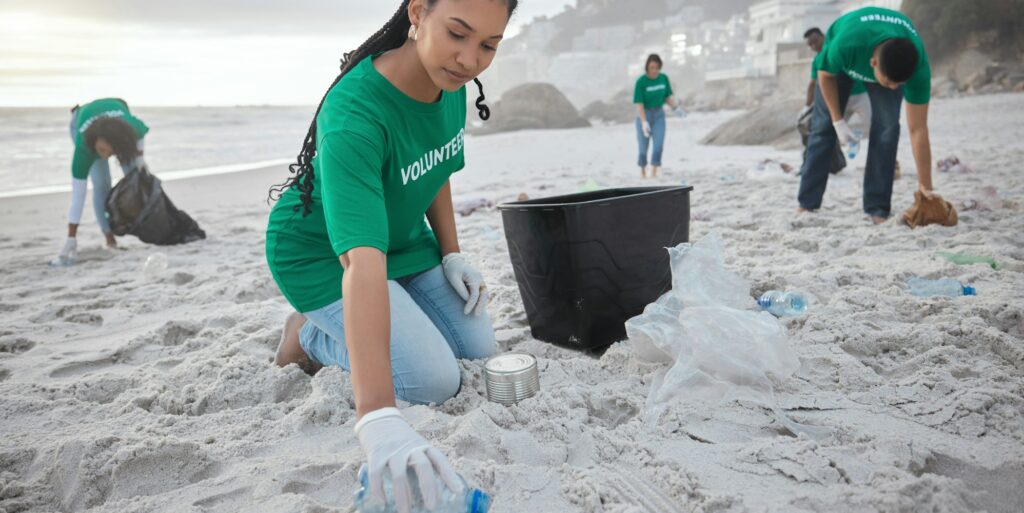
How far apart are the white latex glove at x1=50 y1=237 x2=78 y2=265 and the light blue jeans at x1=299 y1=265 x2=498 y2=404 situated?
3.01m

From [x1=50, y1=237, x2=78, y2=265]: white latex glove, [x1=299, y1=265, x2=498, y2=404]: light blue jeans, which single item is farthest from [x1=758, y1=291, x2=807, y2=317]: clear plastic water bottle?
[x1=50, y1=237, x2=78, y2=265]: white latex glove

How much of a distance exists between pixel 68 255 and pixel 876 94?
517 centimetres

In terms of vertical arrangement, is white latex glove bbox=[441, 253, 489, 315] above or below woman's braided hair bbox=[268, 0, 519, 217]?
below

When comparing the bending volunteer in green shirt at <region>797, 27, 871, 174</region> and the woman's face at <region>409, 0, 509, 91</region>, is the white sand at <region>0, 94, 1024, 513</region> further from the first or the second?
the bending volunteer in green shirt at <region>797, 27, 871, 174</region>

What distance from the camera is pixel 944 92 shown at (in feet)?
50.5

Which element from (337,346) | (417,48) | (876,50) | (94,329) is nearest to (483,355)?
(337,346)

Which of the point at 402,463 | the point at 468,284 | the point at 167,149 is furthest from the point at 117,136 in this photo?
the point at 167,149

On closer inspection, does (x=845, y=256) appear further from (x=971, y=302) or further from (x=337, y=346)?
(x=337, y=346)

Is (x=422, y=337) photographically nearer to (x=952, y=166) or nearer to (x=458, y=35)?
(x=458, y=35)

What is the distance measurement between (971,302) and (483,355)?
1.67m

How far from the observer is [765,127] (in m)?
9.31

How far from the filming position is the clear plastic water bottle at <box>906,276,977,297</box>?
2270mm

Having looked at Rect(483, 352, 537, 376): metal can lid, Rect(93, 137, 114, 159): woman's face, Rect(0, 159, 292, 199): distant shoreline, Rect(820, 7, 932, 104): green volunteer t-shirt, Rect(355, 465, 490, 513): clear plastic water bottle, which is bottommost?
Rect(483, 352, 537, 376): metal can lid

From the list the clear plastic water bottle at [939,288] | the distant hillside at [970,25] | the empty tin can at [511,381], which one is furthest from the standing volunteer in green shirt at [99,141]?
the distant hillside at [970,25]
